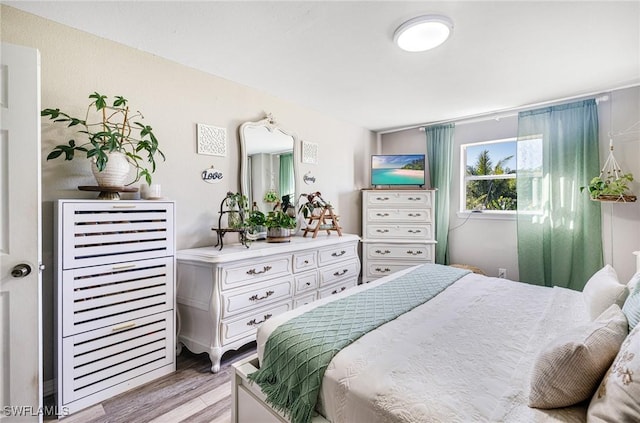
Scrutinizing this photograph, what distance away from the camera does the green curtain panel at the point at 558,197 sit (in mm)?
2970


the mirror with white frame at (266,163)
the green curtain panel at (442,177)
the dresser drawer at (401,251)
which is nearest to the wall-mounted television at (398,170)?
the green curtain panel at (442,177)

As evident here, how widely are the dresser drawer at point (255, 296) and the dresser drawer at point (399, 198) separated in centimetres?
183

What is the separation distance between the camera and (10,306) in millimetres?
1415

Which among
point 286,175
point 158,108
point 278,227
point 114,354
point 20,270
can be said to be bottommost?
point 114,354

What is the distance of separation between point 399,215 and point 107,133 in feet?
10.4

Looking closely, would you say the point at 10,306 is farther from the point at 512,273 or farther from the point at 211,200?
the point at 512,273

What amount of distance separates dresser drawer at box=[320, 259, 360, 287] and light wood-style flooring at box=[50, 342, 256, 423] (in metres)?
1.18

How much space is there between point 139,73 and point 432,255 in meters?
3.56

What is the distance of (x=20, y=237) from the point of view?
145 cm

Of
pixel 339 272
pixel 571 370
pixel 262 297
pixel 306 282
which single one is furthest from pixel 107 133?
pixel 571 370

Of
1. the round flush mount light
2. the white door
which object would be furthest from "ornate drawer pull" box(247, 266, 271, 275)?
the round flush mount light

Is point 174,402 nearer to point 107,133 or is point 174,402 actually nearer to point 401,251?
point 107,133

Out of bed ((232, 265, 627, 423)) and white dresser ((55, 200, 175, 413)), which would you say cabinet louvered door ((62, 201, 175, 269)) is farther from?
bed ((232, 265, 627, 423))

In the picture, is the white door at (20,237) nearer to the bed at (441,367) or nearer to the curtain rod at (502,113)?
the bed at (441,367)
